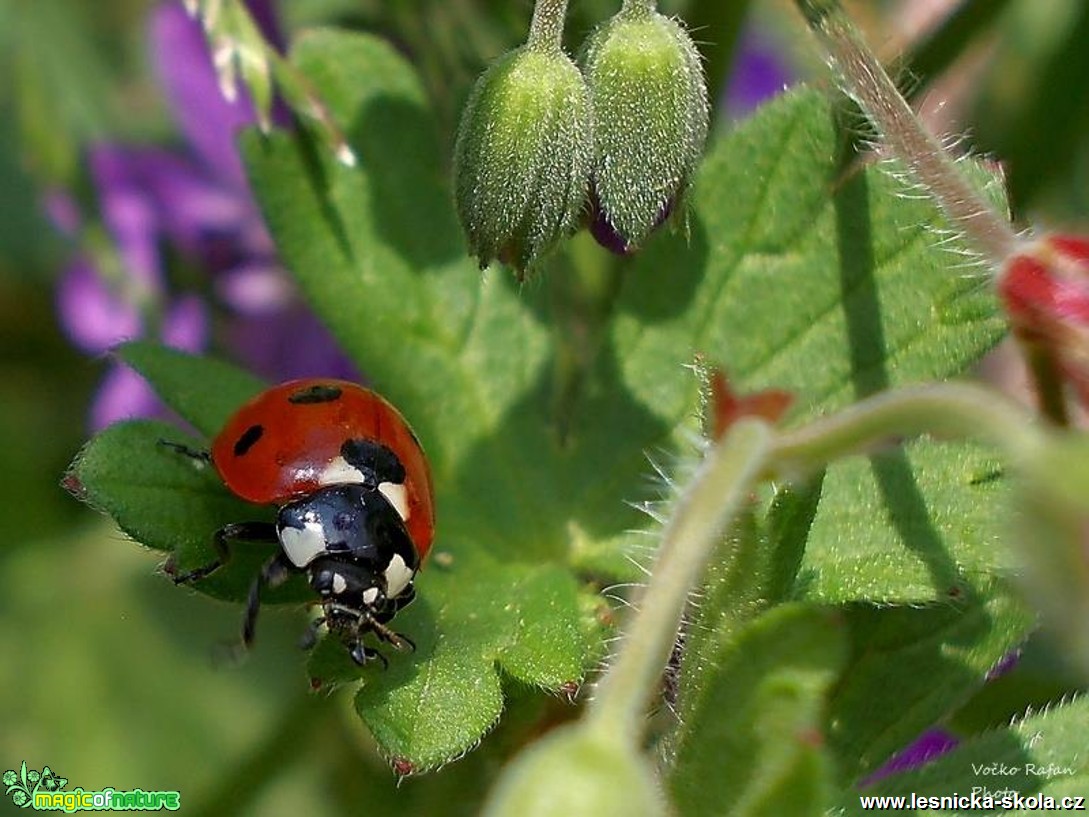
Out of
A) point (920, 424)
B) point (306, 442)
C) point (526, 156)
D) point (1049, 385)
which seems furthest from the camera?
point (306, 442)

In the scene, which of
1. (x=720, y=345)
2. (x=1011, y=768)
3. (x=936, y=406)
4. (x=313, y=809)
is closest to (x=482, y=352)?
(x=720, y=345)

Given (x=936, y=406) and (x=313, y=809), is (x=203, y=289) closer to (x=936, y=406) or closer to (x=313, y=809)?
(x=313, y=809)

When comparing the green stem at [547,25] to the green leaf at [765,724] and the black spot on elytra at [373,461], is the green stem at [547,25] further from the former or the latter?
the green leaf at [765,724]

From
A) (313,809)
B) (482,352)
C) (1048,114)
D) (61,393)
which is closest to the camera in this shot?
(482,352)

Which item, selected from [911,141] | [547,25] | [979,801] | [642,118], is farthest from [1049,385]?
[547,25]

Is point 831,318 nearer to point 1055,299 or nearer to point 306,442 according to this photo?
point 1055,299

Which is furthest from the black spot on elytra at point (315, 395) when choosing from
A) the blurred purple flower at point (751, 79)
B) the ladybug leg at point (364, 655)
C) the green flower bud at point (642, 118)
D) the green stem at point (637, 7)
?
the blurred purple flower at point (751, 79)

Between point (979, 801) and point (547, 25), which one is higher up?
point (547, 25)
